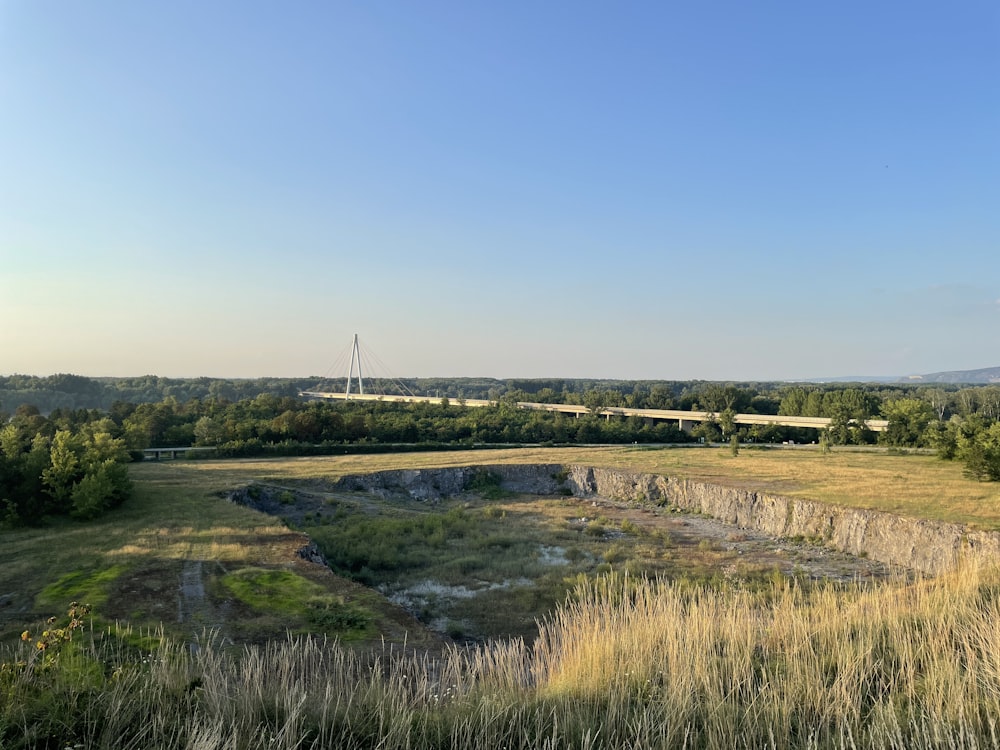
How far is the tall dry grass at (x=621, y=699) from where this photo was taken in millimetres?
3691

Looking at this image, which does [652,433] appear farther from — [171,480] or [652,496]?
[171,480]

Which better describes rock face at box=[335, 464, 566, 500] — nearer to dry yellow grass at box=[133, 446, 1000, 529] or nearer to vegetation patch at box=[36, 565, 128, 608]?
dry yellow grass at box=[133, 446, 1000, 529]

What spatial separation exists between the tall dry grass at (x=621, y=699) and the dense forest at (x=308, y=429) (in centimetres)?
2002

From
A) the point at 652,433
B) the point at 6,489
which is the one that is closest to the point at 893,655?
the point at 6,489

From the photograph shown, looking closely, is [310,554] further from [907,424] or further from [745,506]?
[907,424]

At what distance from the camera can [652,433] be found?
64.2m

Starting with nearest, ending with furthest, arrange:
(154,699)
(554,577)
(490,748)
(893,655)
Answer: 1. (490,748)
2. (154,699)
3. (893,655)
4. (554,577)

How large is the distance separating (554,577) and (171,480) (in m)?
21.6

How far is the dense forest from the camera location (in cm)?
2116

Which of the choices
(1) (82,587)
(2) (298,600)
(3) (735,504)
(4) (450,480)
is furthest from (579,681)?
(4) (450,480)

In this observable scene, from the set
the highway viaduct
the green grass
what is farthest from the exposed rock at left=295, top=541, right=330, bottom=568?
the highway viaduct

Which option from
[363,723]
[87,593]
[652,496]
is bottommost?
[652,496]

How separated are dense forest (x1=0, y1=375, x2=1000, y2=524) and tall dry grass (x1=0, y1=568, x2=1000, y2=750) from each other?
20.0 metres

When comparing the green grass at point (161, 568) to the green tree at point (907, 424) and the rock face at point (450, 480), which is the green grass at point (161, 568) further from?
the green tree at point (907, 424)
